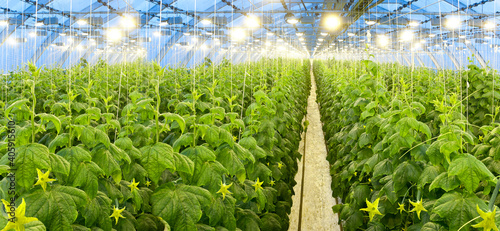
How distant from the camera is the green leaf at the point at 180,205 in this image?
1700 mm

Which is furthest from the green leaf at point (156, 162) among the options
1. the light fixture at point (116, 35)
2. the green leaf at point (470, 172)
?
the light fixture at point (116, 35)

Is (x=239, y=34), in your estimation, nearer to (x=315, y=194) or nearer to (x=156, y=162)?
(x=315, y=194)

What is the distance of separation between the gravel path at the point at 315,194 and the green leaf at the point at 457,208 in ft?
10.0

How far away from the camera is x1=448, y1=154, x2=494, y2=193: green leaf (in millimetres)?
1816

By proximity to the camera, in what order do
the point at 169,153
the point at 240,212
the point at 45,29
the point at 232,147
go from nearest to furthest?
the point at 169,153, the point at 232,147, the point at 240,212, the point at 45,29

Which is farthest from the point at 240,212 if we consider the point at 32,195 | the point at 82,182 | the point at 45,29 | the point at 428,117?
the point at 45,29

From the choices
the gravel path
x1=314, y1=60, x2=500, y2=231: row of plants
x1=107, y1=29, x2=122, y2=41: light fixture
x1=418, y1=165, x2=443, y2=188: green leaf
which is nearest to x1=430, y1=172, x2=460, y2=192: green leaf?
x1=314, y1=60, x2=500, y2=231: row of plants

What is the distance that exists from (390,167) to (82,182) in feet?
7.20

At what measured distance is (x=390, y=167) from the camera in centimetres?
290

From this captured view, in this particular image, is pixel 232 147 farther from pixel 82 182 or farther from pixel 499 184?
pixel 499 184

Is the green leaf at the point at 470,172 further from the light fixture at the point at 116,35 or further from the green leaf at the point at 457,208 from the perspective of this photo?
the light fixture at the point at 116,35

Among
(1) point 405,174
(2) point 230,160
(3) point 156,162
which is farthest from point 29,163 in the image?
(1) point 405,174

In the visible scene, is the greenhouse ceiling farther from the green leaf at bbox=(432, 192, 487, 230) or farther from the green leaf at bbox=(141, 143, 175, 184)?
the green leaf at bbox=(432, 192, 487, 230)

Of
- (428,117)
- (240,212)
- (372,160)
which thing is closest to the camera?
(240,212)
